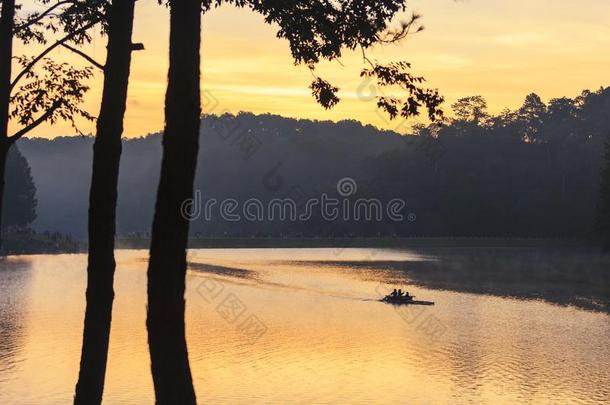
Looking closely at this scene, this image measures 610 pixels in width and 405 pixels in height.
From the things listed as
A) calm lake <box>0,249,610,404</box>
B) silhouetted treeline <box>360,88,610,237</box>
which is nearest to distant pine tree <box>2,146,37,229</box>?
calm lake <box>0,249,610,404</box>

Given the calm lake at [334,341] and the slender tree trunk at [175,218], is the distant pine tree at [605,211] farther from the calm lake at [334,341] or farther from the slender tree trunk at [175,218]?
the slender tree trunk at [175,218]

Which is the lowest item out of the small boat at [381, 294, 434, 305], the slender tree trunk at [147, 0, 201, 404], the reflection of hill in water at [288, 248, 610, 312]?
the small boat at [381, 294, 434, 305]

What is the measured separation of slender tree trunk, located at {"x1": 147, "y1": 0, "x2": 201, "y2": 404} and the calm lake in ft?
74.7

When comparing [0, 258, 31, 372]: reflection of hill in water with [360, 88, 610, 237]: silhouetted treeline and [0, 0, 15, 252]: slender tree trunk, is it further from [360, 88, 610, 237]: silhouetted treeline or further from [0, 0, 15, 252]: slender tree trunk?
[360, 88, 610, 237]: silhouetted treeline

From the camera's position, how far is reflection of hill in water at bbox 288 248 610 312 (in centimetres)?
8412

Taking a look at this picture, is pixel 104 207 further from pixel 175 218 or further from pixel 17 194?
pixel 17 194

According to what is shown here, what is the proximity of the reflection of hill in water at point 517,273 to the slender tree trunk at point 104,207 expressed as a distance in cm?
6049

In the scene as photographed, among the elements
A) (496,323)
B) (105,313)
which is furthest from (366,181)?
(105,313)

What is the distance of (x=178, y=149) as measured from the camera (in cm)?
1447

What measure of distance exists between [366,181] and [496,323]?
408ft

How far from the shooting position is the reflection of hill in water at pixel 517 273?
84125mm

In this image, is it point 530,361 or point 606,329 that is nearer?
point 530,361

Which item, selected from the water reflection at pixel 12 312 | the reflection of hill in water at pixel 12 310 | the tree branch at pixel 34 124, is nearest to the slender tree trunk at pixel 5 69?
the tree branch at pixel 34 124

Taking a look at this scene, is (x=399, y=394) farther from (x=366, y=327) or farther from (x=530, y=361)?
(x=366, y=327)
